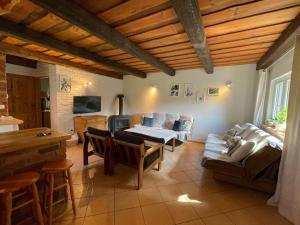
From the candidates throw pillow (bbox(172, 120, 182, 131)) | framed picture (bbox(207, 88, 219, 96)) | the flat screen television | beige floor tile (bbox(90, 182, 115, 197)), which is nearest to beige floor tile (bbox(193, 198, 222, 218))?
beige floor tile (bbox(90, 182, 115, 197))

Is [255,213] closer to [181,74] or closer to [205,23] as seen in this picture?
[205,23]

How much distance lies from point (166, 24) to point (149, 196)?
231 cm

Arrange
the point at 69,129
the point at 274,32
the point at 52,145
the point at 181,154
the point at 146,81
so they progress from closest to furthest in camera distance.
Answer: the point at 52,145 < the point at 274,32 < the point at 181,154 < the point at 69,129 < the point at 146,81

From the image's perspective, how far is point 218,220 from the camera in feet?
5.77

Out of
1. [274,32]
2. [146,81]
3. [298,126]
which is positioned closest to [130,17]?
[274,32]

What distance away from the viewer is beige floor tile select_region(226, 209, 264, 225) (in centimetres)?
173

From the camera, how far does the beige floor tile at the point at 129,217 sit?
1.69 meters

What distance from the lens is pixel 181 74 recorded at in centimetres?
510

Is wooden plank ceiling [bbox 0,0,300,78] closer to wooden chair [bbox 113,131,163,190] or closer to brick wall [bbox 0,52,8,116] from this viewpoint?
brick wall [bbox 0,52,8,116]

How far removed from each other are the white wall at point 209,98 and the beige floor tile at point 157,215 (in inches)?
134

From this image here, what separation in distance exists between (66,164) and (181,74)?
431 centimetres

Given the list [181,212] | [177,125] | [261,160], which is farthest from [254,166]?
[177,125]

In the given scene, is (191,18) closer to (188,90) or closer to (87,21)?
(87,21)

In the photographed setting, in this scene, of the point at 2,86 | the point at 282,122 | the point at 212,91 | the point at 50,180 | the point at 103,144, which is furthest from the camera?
the point at 212,91
